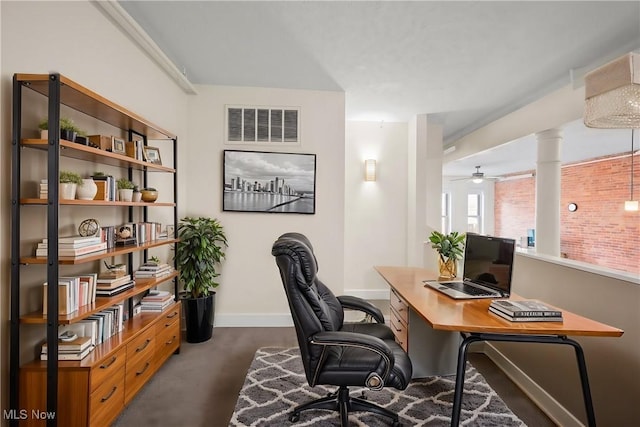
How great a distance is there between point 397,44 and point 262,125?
1724 millimetres

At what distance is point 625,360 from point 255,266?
3145mm

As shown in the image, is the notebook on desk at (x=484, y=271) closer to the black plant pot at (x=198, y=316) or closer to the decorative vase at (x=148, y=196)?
the black plant pot at (x=198, y=316)

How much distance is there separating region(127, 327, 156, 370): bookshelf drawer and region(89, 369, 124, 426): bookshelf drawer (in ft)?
0.46

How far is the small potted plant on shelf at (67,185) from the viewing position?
1682mm

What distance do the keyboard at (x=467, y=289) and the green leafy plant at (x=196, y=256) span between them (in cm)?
222

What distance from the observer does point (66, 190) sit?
1.69 m

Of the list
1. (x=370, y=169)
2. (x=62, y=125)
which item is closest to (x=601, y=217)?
(x=370, y=169)

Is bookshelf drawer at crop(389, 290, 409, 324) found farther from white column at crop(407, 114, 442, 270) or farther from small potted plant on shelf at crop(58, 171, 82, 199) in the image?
small potted plant on shelf at crop(58, 171, 82, 199)

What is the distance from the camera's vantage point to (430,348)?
247 cm

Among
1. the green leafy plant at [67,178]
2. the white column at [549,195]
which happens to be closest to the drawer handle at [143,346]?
the green leafy plant at [67,178]

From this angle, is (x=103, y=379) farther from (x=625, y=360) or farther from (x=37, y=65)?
(x=625, y=360)

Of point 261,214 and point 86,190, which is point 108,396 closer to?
point 86,190

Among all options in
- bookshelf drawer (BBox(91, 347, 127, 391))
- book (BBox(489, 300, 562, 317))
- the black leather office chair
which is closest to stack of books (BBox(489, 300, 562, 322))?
book (BBox(489, 300, 562, 317))

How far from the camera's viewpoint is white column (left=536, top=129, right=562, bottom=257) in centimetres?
341
